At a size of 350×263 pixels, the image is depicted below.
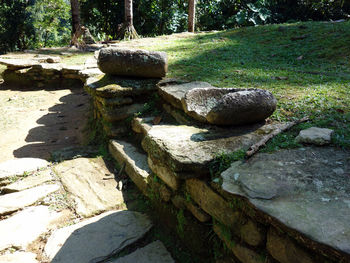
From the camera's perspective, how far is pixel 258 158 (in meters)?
1.72

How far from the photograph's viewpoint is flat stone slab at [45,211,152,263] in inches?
76.7

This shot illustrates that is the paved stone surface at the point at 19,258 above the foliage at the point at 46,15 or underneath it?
underneath

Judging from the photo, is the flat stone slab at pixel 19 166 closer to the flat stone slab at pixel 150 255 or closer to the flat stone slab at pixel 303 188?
the flat stone slab at pixel 150 255

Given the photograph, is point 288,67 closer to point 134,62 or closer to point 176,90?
point 176,90

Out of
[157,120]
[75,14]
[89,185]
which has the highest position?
[75,14]

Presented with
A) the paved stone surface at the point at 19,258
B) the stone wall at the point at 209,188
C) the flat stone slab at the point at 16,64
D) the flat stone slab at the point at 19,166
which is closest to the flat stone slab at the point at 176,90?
the stone wall at the point at 209,188

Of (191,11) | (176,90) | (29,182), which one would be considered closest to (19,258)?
(29,182)

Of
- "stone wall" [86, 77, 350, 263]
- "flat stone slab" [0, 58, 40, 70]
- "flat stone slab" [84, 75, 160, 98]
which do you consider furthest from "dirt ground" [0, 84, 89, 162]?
"stone wall" [86, 77, 350, 263]

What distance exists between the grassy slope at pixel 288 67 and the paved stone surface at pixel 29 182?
2.03m

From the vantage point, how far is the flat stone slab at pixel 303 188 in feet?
3.65

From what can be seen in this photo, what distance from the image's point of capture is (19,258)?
196cm

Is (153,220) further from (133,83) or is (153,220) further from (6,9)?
(6,9)

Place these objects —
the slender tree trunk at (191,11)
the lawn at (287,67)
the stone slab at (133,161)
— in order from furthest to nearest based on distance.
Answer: the slender tree trunk at (191,11) → the stone slab at (133,161) → the lawn at (287,67)

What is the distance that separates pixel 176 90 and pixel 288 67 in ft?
7.66
